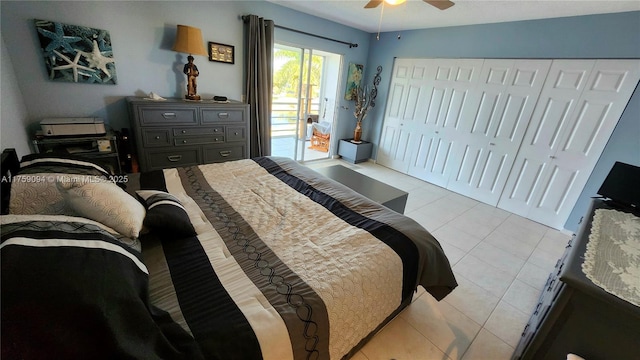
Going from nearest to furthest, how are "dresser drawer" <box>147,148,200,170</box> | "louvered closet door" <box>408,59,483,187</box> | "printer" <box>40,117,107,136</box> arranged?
"printer" <box>40,117,107,136</box> → "dresser drawer" <box>147,148,200,170</box> → "louvered closet door" <box>408,59,483,187</box>

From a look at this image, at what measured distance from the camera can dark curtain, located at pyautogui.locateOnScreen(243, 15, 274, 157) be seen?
321cm

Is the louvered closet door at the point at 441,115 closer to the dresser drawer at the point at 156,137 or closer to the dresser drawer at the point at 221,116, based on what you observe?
the dresser drawer at the point at 221,116

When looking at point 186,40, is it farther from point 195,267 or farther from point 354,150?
point 354,150

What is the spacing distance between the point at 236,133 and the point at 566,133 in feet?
12.9

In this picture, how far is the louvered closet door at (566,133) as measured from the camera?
2.57 metres

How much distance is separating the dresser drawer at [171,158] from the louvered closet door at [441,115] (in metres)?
3.49

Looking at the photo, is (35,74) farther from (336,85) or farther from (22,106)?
(336,85)

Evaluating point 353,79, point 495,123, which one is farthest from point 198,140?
point 495,123

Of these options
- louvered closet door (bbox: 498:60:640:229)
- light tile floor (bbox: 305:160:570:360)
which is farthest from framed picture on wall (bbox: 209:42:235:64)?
louvered closet door (bbox: 498:60:640:229)

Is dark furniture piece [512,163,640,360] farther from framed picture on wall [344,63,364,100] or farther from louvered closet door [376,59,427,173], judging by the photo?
framed picture on wall [344,63,364,100]

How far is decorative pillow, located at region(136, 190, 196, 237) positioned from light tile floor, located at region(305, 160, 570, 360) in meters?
1.21

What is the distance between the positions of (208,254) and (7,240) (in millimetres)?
633

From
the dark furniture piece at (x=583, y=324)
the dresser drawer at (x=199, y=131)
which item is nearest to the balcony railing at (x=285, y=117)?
the dresser drawer at (x=199, y=131)

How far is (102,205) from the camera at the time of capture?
1.06m
